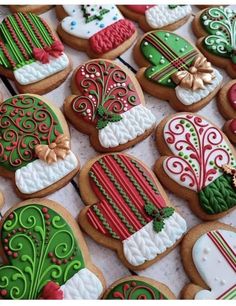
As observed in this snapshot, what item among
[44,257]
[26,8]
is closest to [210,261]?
[44,257]

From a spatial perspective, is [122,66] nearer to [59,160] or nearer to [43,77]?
[43,77]

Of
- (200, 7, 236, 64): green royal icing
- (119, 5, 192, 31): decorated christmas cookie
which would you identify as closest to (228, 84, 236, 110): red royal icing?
(200, 7, 236, 64): green royal icing

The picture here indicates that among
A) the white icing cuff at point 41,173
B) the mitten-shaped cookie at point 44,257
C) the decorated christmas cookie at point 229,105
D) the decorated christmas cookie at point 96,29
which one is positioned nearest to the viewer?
the mitten-shaped cookie at point 44,257

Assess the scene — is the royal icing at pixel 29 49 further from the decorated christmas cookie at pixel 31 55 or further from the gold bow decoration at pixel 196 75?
the gold bow decoration at pixel 196 75

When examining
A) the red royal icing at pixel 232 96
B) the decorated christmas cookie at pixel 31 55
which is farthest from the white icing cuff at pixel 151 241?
the decorated christmas cookie at pixel 31 55

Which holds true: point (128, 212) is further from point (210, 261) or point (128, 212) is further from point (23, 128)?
point (23, 128)

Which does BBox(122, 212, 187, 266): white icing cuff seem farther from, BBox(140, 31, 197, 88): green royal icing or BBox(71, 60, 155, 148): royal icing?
BBox(140, 31, 197, 88): green royal icing
